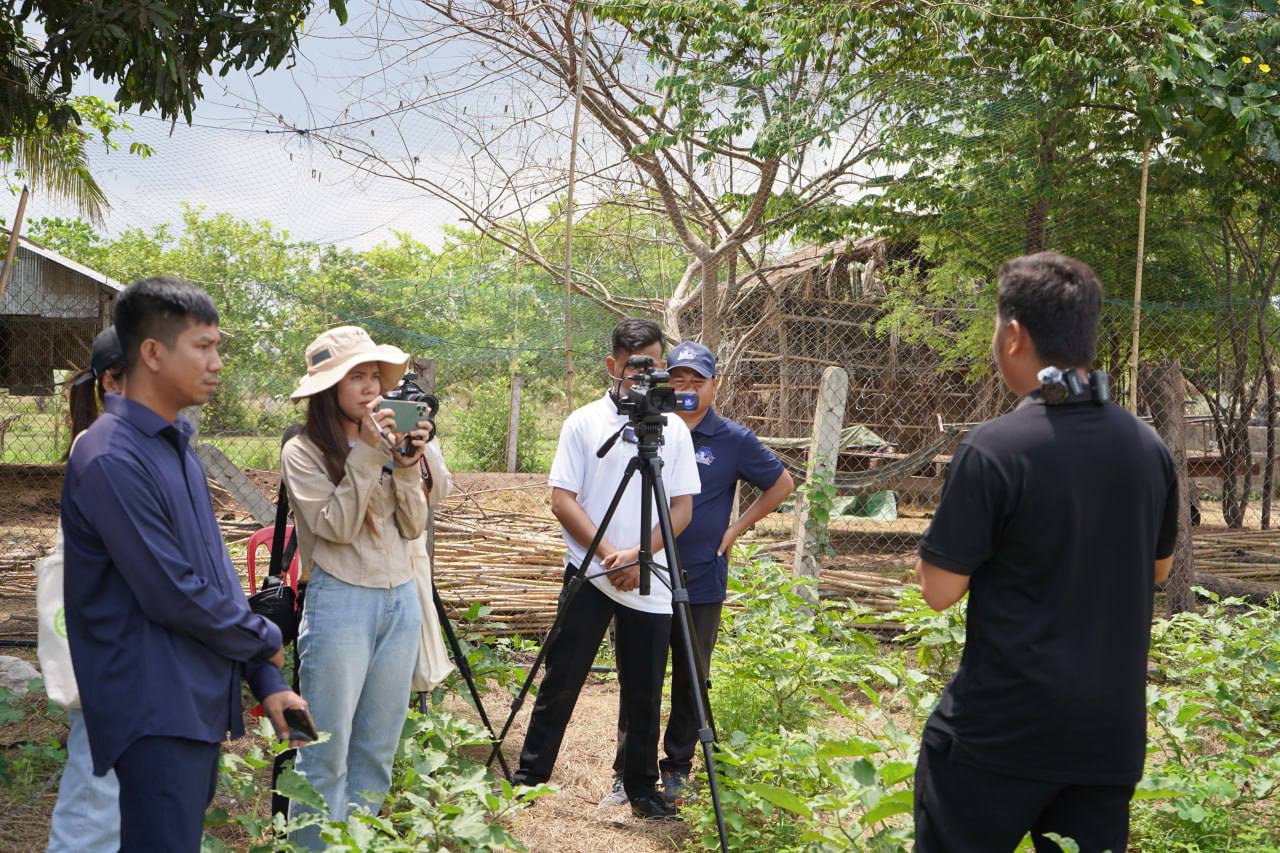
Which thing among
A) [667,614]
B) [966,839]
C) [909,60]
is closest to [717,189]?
[909,60]

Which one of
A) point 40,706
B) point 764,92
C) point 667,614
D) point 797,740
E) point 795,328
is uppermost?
point 764,92

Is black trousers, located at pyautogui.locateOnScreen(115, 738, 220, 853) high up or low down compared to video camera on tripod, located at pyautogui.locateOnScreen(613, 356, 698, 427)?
down

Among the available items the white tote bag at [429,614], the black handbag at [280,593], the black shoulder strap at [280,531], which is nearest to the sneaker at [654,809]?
the white tote bag at [429,614]

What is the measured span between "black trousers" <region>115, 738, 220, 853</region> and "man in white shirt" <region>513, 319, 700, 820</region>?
173cm

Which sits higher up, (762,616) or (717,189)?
(717,189)

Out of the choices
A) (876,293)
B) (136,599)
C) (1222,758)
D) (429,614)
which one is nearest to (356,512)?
(429,614)

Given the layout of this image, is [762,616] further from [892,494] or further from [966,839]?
[892,494]

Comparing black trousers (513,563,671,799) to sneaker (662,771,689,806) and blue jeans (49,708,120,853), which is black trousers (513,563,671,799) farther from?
blue jeans (49,708,120,853)

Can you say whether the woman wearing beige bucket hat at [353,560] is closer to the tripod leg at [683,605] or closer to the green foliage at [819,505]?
the tripod leg at [683,605]

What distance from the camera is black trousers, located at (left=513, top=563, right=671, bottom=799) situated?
3602mm

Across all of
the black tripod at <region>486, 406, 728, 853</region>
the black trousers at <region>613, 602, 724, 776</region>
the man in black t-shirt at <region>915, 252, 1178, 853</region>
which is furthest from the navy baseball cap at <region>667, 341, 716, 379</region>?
the man in black t-shirt at <region>915, 252, 1178, 853</region>

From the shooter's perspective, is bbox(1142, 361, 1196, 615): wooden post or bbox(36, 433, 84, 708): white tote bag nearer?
bbox(36, 433, 84, 708): white tote bag

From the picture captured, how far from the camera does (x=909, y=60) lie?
26.0ft

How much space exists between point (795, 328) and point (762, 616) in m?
9.32
